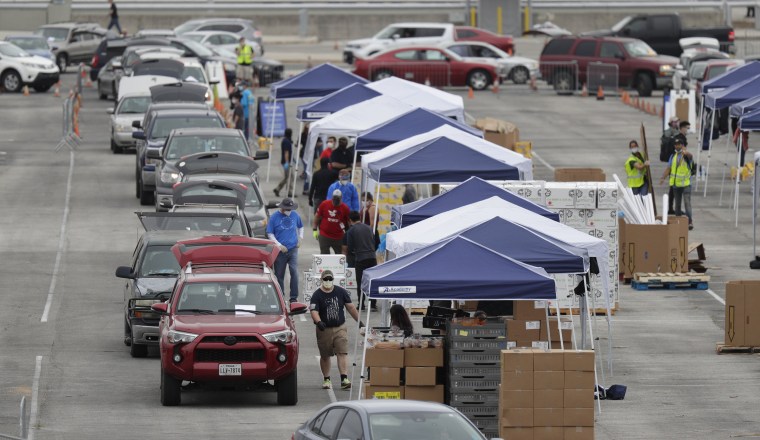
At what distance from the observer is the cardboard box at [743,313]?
2291 cm

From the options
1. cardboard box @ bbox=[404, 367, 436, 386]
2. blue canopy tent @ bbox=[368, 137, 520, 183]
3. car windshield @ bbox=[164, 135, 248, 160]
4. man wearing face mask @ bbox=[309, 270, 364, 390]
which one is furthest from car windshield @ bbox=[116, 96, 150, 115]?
cardboard box @ bbox=[404, 367, 436, 386]

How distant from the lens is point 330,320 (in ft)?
66.6

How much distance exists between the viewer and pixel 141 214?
25000 mm

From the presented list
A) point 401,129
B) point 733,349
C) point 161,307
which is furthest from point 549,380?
point 401,129

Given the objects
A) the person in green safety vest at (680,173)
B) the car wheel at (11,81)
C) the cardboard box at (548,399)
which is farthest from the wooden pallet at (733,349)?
the car wheel at (11,81)

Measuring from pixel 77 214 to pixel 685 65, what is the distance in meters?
25.9

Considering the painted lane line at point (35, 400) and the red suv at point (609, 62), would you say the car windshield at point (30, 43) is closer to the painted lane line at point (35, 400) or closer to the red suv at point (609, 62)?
the red suv at point (609, 62)

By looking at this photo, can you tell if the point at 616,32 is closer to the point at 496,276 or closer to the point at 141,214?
the point at 141,214

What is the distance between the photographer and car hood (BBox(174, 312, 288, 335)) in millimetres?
19375

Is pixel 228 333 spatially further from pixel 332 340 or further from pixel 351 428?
pixel 351 428

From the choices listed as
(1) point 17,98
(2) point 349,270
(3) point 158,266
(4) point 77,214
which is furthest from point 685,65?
(3) point 158,266

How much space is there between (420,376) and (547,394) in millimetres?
1738

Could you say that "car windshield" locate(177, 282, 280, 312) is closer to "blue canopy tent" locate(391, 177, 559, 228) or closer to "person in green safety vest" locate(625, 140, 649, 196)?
"blue canopy tent" locate(391, 177, 559, 228)

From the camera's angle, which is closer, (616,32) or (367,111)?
(367,111)
